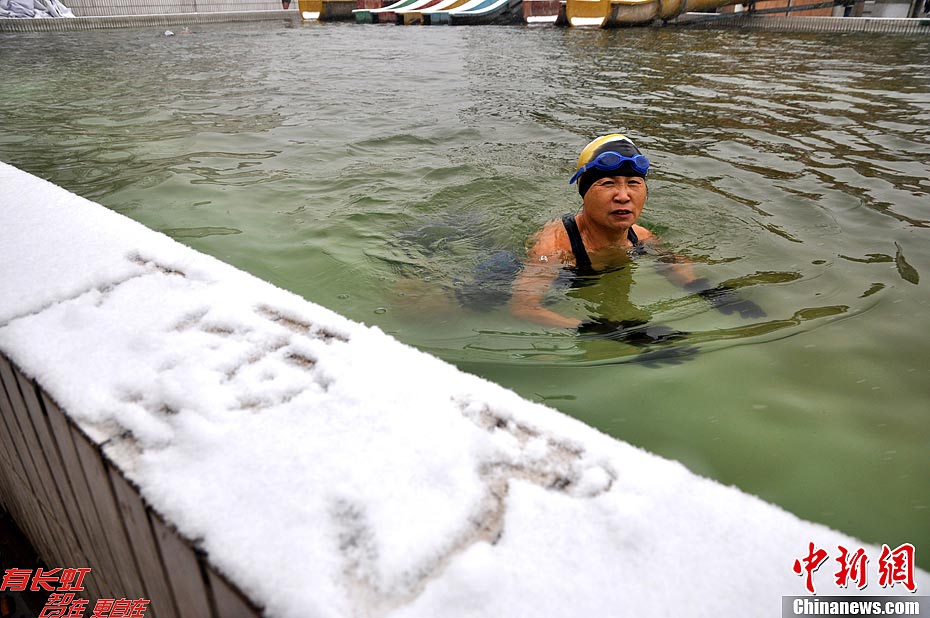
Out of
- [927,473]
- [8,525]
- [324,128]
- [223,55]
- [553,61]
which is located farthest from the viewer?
[223,55]

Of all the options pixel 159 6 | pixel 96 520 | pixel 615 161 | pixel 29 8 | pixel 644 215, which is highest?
pixel 159 6

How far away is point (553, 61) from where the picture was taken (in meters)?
14.7

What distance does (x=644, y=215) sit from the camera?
5.27 metres

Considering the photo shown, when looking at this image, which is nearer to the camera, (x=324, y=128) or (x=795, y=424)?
(x=795, y=424)

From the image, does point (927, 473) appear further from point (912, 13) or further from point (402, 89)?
point (912, 13)

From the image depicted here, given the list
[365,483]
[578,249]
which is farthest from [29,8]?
[365,483]

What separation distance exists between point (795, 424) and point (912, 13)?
21.1 meters

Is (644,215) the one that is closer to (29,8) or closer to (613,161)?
(613,161)

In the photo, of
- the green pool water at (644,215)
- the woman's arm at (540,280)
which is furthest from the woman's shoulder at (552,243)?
the green pool water at (644,215)

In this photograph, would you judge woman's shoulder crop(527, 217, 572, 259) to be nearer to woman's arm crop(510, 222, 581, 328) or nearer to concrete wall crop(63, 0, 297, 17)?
woman's arm crop(510, 222, 581, 328)

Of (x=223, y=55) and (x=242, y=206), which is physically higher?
(x=223, y=55)

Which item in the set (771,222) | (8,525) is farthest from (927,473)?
(8,525)

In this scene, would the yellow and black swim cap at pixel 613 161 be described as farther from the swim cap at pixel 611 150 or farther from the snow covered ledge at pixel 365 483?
the snow covered ledge at pixel 365 483

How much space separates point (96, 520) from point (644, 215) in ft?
15.4
